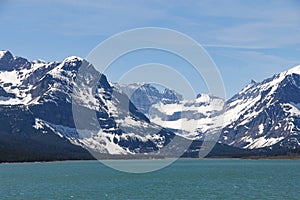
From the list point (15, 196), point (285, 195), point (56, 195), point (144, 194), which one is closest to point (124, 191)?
point (144, 194)

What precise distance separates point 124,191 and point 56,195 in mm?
20230

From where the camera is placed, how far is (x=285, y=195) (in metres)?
128

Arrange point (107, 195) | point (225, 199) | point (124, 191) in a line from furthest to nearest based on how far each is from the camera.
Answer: point (124, 191) → point (107, 195) → point (225, 199)

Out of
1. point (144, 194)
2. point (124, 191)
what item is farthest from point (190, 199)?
point (124, 191)

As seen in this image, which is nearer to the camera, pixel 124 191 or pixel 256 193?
pixel 256 193

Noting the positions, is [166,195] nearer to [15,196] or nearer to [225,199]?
[225,199]

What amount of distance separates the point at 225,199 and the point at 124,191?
3319 centimetres

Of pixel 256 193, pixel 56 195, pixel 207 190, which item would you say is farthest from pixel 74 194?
pixel 256 193

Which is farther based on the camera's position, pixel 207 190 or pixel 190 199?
pixel 207 190

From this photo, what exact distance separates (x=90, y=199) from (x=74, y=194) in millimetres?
12414

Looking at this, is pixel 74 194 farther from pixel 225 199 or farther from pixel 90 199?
pixel 225 199

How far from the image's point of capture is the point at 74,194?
135125 mm

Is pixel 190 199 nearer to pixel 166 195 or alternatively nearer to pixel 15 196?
pixel 166 195

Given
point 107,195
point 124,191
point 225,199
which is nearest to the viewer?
point 225,199
